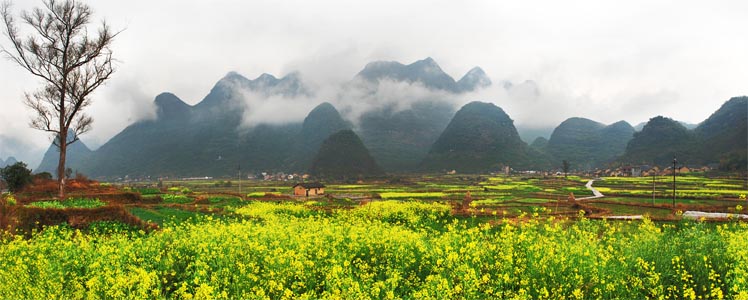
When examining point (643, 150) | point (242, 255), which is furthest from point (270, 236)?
point (643, 150)

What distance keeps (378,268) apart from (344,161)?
138938mm

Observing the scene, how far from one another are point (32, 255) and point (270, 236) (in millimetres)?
5147

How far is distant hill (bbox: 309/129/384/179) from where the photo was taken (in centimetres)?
13775

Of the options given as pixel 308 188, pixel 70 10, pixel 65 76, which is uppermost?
pixel 70 10

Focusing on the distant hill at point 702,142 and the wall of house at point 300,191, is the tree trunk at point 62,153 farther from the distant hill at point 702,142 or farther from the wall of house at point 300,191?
the distant hill at point 702,142

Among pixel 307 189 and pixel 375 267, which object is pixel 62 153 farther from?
pixel 307 189

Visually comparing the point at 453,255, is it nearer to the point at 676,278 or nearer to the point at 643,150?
the point at 676,278

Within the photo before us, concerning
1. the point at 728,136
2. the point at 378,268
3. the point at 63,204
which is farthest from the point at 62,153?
the point at 728,136

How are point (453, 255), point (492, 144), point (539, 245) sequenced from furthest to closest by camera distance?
1. point (492, 144)
2. point (539, 245)
3. point (453, 255)

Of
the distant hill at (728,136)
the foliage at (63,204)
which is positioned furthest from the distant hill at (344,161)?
the foliage at (63,204)

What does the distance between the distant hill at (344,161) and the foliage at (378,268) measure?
12072 centimetres

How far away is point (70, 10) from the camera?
20.9m

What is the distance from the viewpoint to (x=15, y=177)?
42.8m

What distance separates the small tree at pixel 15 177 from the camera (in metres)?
42.8
